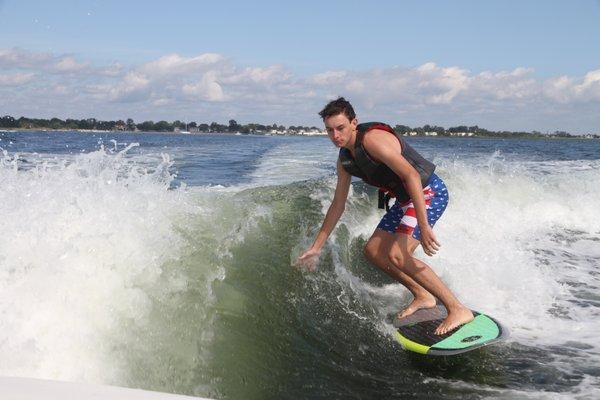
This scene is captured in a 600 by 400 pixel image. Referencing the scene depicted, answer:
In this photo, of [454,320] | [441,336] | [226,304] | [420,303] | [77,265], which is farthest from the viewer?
[420,303]

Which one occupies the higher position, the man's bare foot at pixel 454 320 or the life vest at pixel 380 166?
the life vest at pixel 380 166

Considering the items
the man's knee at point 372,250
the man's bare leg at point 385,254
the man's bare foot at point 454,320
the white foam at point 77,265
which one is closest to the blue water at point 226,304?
the white foam at point 77,265

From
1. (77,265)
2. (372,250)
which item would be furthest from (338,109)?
(77,265)

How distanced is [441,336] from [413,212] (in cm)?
98

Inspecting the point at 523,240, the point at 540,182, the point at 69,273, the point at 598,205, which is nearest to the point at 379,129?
the point at 69,273

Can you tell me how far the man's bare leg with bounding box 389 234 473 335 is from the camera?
4.69 meters

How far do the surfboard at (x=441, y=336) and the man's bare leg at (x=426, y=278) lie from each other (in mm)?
69

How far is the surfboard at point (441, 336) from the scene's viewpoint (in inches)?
174

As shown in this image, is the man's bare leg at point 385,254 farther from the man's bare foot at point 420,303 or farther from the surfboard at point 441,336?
the surfboard at point 441,336

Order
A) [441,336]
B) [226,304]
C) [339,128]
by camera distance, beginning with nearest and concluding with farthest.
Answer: [339,128]
[441,336]
[226,304]

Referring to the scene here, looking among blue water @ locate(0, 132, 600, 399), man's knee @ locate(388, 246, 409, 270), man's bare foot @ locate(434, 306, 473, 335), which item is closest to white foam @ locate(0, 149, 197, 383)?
blue water @ locate(0, 132, 600, 399)

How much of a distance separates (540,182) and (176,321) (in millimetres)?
12415

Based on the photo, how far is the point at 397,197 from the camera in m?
4.84

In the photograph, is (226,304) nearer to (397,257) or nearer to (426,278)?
(397,257)
